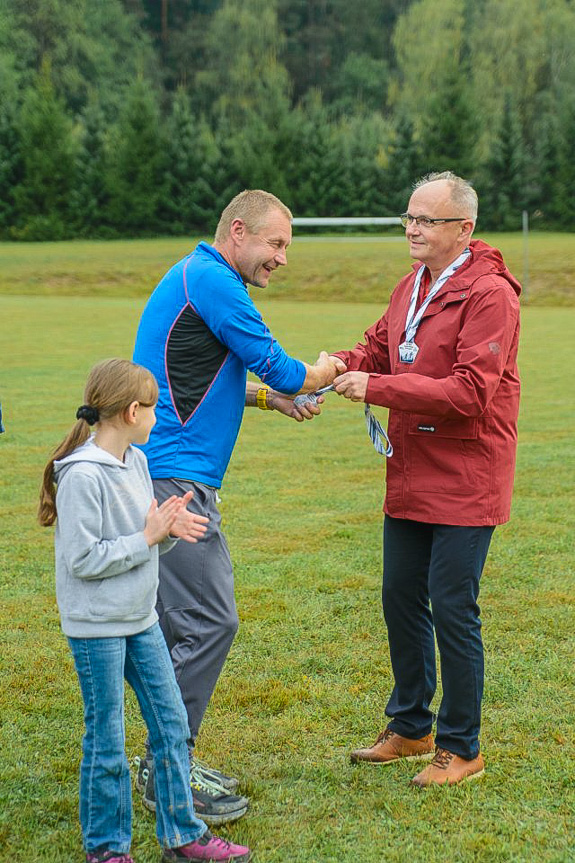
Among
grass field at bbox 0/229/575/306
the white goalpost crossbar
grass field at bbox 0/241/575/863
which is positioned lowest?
grass field at bbox 0/229/575/306

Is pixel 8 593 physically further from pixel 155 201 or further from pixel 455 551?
pixel 155 201

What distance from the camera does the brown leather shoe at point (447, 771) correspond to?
13.8 feet

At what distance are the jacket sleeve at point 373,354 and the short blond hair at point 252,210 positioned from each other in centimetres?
81

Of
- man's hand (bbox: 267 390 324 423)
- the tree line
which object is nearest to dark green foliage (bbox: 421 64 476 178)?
the tree line

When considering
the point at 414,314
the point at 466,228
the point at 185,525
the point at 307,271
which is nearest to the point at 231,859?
the point at 185,525

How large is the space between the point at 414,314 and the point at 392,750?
6.15 feet

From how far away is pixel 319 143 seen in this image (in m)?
58.9

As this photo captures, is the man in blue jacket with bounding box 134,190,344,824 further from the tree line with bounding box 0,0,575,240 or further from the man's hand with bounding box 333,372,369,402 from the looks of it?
the tree line with bounding box 0,0,575,240

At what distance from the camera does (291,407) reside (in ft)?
15.4

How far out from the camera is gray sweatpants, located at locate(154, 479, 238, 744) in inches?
158

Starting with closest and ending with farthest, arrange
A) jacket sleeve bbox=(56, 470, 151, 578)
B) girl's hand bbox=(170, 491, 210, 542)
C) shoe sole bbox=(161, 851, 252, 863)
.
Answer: jacket sleeve bbox=(56, 470, 151, 578) → girl's hand bbox=(170, 491, 210, 542) → shoe sole bbox=(161, 851, 252, 863)

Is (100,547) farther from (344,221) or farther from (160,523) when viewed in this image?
(344,221)

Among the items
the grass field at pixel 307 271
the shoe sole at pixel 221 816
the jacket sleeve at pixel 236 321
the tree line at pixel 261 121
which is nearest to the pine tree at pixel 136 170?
the tree line at pixel 261 121

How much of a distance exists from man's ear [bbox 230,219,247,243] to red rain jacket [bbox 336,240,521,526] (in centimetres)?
77
